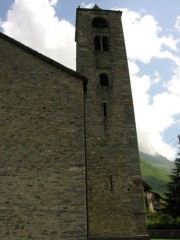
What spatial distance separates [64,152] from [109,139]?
595 cm

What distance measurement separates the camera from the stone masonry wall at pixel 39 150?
10453mm

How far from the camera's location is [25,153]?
37.5 ft

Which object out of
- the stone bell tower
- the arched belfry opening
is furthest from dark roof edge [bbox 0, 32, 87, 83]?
the arched belfry opening

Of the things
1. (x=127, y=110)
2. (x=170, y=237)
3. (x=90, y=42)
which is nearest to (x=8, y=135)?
(x=127, y=110)

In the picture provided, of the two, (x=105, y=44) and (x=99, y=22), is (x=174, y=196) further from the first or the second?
(x=99, y=22)

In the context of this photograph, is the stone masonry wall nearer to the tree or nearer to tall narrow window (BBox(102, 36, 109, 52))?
tall narrow window (BBox(102, 36, 109, 52))

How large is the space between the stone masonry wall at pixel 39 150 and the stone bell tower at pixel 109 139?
3278mm

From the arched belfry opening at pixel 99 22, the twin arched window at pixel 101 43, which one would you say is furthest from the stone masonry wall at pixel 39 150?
the arched belfry opening at pixel 99 22

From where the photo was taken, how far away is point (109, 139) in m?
17.1

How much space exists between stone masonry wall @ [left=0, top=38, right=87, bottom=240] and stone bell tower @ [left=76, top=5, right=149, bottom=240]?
3278 mm

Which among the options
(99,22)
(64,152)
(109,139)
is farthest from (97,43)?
(64,152)

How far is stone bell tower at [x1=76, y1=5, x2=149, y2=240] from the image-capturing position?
15.5 meters

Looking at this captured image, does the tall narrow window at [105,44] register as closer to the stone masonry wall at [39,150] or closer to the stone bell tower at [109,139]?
the stone bell tower at [109,139]

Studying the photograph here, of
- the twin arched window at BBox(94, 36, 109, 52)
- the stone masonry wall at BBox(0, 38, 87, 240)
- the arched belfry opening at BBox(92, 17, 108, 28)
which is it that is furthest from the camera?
the arched belfry opening at BBox(92, 17, 108, 28)
